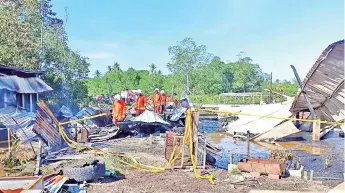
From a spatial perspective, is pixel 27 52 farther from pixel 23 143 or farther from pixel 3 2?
pixel 23 143

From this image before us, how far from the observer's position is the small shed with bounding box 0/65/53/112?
57.0ft

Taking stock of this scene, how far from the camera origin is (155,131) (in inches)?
738

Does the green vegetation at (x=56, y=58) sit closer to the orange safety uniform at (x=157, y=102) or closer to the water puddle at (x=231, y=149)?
the orange safety uniform at (x=157, y=102)

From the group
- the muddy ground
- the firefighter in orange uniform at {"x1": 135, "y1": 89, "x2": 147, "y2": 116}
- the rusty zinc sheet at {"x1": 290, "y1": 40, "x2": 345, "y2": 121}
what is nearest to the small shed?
the firefighter in orange uniform at {"x1": 135, "y1": 89, "x2": 147, "y2": 116}

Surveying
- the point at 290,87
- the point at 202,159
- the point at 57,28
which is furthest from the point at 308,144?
the point at 290,87

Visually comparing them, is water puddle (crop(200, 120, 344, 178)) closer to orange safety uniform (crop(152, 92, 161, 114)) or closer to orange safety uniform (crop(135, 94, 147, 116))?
orange safety uniform (crop(152, 92, 161, 114))

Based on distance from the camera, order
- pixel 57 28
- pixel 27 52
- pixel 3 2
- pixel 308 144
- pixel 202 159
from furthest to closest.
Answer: pixel 57 28
pixel 3 2
pixel 27 52
pixel 308 144
pixel 202 159

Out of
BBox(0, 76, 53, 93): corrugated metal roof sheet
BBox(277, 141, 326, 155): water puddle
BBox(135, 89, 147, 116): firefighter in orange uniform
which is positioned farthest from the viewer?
BBox(135, 89, 147, 116): firefighter in orange uniform

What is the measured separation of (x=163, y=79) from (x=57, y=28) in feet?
99.8

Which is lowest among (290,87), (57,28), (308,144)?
(308,144)

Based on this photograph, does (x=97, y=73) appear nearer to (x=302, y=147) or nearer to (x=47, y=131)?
(x=302, y=147)

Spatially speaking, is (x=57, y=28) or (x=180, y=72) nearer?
(x=57, y=28)

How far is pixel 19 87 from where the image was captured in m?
18.2

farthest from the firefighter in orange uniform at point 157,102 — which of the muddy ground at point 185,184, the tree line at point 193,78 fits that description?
the tree line at point 193,78
